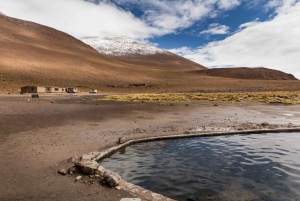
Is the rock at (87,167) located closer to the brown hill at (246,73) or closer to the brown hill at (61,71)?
the brown hill at (61,71)

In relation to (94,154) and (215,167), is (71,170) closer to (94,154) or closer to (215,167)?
(94,154)

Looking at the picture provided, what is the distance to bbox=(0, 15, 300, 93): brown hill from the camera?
7775cm

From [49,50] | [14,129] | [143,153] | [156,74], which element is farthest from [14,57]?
[143,153]

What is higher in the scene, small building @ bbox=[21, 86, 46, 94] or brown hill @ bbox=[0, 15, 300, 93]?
brown hill @ bbox=[0, 15, 300, 93]

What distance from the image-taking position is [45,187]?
6.45 m

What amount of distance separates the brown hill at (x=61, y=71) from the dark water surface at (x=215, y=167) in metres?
57.7

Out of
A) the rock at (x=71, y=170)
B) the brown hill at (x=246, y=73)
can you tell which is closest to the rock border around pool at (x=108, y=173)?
the rock at (x=71, y=170)

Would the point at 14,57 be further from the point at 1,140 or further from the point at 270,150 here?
the point at 270,150

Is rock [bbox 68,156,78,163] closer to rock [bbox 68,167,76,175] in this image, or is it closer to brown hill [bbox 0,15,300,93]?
rock [bbox 68,167,76,175]

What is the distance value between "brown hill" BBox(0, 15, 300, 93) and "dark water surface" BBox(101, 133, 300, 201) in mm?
57688

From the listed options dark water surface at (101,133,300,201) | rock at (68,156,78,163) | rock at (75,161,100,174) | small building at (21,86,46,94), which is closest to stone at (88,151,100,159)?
dark water surface at (101,133,300,201)

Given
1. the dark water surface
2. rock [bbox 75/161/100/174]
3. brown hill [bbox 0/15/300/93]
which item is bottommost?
the dark water surface

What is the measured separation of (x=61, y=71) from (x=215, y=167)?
8981cm

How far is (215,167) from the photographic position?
8773mm
